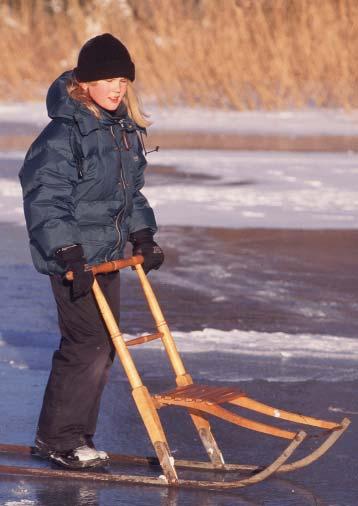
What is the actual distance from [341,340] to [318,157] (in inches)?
318

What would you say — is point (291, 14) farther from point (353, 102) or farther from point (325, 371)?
point (325, 371)

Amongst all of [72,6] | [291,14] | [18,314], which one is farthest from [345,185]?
[72,6]

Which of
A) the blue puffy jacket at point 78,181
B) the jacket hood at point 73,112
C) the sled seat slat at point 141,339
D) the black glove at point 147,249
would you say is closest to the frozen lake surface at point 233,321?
the sled seat slat at point 141,339

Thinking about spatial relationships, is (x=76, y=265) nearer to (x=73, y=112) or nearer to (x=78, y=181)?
(x=78, y=181)

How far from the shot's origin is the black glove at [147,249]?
5160 millimetres

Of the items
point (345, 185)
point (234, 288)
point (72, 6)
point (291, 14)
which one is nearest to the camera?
point (234, 288)

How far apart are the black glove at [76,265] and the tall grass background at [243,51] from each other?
14.6m

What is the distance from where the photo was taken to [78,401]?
5.08m

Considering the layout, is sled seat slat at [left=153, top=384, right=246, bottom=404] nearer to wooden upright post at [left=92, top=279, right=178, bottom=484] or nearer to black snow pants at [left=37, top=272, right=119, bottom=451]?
wooden upright post at [left=92, top=279, right=178, bottom=484]

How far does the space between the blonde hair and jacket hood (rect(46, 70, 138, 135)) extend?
2 cm

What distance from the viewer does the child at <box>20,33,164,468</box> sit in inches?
187

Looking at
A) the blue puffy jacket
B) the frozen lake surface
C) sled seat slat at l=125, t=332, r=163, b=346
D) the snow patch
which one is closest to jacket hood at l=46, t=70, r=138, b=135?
the blue puffy jacket

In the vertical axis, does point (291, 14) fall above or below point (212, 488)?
above

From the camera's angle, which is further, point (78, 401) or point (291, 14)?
point (291, 14)
